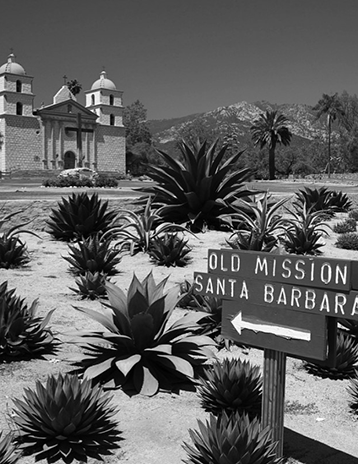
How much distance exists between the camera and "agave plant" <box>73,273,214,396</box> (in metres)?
4.47

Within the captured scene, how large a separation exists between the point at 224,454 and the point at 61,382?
1.20 metres

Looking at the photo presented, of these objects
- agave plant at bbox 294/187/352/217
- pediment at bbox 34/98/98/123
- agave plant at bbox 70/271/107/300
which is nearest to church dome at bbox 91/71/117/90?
pediment at bbox 34/98/98/123

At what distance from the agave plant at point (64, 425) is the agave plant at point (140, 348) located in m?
0.67

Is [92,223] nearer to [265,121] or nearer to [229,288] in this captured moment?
[229,288]

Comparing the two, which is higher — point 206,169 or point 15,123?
point 15,123

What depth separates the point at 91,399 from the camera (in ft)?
12.1

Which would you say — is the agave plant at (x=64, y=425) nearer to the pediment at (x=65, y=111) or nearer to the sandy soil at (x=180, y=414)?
the sandy soil at (x=180, y=414)

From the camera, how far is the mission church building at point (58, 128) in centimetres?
6931

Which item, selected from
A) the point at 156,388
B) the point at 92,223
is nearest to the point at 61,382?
the point at 156,388

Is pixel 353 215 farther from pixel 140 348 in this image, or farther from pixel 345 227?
pixel 140 348

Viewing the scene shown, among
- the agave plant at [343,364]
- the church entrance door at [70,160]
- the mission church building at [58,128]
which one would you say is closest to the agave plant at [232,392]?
the agave plant at [343,364]

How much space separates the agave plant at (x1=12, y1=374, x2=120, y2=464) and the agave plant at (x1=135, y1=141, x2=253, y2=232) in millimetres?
7489

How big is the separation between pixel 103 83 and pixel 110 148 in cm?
953

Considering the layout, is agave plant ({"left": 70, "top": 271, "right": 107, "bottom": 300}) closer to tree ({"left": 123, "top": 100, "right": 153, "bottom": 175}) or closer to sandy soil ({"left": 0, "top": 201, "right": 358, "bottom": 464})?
sandy soil ({"left": 0, "top": 201, "right": 358, "bottom": 464})
